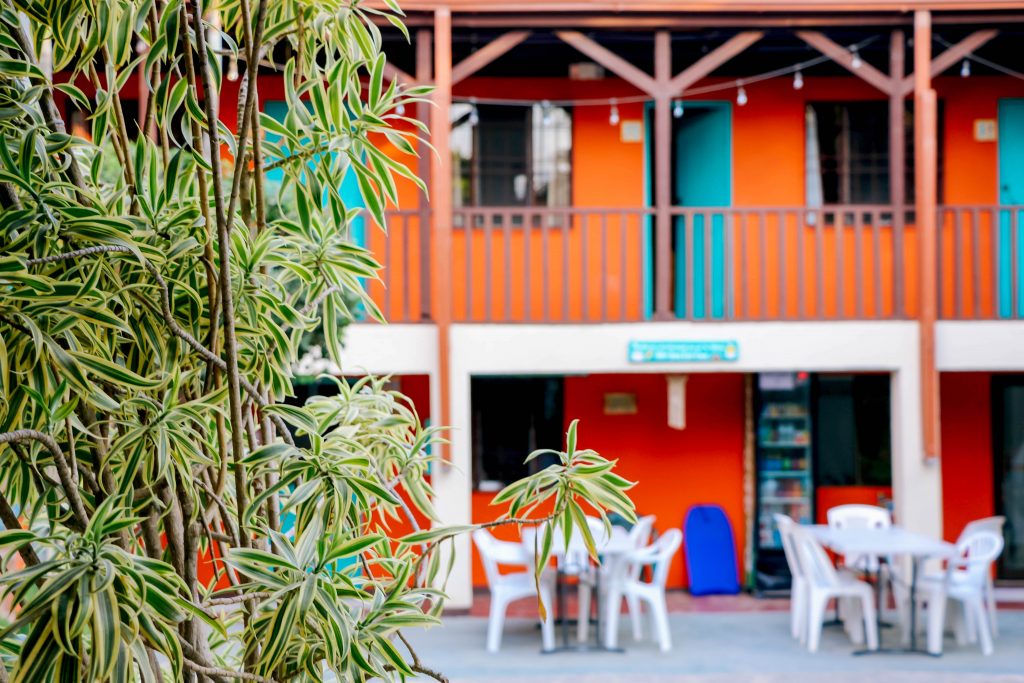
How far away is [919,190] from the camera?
9.96 metres

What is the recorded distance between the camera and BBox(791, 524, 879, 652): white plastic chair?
30.0 ft

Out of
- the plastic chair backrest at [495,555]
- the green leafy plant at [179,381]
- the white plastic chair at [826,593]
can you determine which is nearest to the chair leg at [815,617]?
the white plastic chair at [826,593]

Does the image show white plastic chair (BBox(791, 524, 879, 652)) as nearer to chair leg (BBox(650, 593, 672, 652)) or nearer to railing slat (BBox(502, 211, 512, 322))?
chair leg (BBox(650, 593, 672, 652))

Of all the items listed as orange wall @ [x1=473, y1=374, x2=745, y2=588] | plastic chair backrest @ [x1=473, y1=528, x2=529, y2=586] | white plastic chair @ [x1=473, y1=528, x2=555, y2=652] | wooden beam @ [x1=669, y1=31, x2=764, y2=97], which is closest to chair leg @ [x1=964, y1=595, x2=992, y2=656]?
orange wall @ [x1=473, y1=374, x2=745, y2=588]

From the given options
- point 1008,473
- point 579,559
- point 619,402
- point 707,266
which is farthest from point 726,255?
point 1008,473

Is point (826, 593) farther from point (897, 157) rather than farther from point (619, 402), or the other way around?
point (897, 157)

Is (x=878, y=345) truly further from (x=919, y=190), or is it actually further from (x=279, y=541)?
(x=279, y=541)

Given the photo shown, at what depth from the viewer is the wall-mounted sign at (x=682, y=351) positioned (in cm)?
1011

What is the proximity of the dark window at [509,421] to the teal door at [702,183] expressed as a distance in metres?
1.71

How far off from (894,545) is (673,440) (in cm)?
356

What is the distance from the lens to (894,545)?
8938 mm

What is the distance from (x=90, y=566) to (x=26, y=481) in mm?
812

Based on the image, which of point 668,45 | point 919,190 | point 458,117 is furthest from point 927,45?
point 458,117

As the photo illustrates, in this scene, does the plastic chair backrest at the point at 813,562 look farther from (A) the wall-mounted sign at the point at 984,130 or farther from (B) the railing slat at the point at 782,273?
(A) the wall-mounted sign at the point at 984,130
